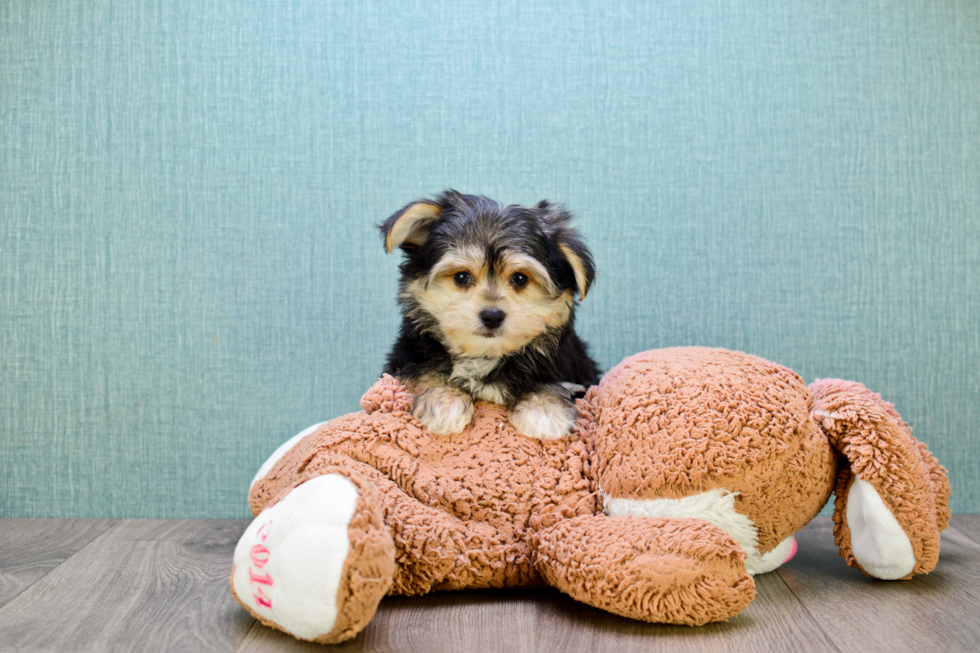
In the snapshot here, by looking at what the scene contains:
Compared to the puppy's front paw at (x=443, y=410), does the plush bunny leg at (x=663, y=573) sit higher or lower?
lower

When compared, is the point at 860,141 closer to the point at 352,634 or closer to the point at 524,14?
the point at 524,14

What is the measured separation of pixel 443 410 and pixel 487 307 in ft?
1.11

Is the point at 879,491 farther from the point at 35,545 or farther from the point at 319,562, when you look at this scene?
the point at 35,545

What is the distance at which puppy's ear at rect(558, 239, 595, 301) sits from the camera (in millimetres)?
2178

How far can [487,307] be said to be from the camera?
2070mm

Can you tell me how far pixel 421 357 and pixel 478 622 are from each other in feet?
2.68

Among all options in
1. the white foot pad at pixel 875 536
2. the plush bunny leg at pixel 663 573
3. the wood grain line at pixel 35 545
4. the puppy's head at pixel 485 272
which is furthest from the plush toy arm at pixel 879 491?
the wood grain line at pixel 35 545

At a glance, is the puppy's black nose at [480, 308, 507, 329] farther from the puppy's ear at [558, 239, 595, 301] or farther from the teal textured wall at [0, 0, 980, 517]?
the teal textured wall at [0, 0, 980, 517]

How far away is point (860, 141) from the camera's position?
3.04m

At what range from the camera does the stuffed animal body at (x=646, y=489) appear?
175 cm

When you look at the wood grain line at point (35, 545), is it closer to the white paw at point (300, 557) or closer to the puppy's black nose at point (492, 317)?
the white paw at point (300, 557)

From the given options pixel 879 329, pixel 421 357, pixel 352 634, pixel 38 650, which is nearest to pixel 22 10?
pixel 421 357

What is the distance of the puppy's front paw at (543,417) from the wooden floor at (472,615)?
1.50 ft

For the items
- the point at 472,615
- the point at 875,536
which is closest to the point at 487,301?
the point at 472,615
